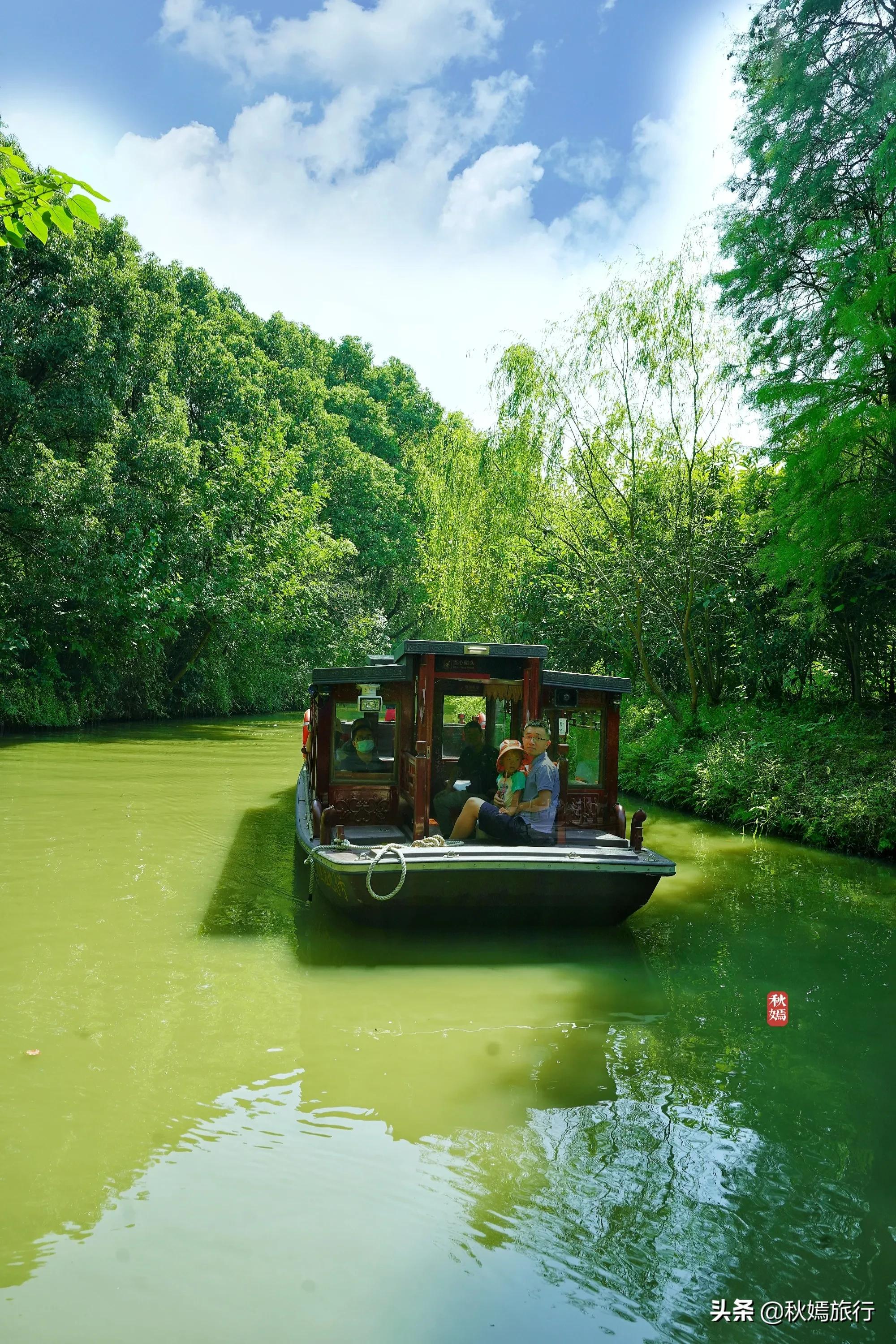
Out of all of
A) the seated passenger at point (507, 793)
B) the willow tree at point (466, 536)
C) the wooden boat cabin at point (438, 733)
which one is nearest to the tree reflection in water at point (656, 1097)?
the seated passenger at point (507, 793)

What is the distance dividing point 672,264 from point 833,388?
13.8 ft

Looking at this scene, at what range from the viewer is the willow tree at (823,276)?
10.9 metres

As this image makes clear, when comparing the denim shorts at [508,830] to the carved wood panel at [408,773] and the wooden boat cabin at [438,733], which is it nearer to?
the wooden boat cabin at [438,733]

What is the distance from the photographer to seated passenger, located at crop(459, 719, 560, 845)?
7320mm

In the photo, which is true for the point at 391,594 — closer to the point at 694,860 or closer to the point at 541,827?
the point at 694,860

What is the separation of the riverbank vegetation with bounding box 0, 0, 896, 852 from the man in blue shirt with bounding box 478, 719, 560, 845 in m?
4.99

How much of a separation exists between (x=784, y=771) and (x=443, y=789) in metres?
5.94

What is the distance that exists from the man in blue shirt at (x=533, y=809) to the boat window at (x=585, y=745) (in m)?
1.14

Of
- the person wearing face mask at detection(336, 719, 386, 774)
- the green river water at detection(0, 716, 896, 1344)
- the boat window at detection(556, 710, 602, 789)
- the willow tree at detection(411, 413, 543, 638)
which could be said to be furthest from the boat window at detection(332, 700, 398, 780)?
the willow tree at detection(411, 413, 543, 638)

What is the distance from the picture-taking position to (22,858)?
29.7 ft

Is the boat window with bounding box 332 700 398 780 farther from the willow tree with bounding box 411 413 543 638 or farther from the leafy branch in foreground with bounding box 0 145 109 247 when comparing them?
the willow tree with bounding box 411 413 543 638

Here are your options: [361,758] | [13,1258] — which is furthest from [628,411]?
[13,1258]

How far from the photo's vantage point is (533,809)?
7.43 m

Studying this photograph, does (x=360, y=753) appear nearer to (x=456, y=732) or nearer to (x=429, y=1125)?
(x=456, y=732)
